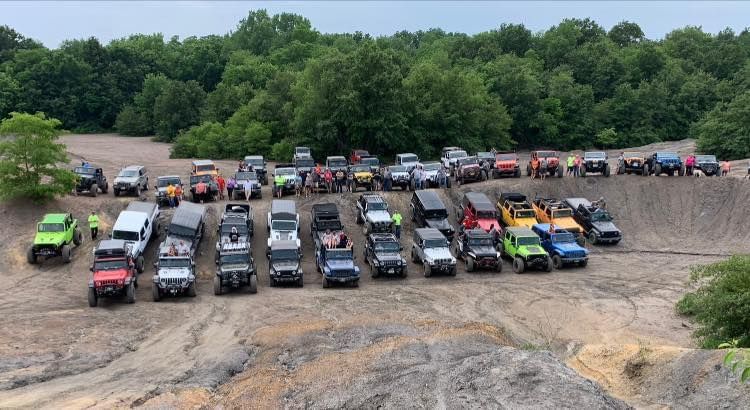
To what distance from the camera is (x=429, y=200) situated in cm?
3634

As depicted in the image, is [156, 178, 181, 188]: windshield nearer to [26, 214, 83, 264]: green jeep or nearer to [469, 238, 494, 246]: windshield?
[26, 214, 83, 264]: green jeep

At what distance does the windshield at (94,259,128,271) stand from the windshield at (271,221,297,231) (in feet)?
24.5

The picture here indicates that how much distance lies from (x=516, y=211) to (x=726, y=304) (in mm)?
18324

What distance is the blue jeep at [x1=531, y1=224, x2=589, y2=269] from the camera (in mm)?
A: 31969

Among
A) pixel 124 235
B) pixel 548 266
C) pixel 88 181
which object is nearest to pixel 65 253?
pixel 124 235

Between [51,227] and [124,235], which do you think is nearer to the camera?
[124,235]

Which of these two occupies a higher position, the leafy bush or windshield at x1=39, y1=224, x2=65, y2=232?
windshield at x1=39, y1=224, x2=65, y2=232

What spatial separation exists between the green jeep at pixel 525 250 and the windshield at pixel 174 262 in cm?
1399

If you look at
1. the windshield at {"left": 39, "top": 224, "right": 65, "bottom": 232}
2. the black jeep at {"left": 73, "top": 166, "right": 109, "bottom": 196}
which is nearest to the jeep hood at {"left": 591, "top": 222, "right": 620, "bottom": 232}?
the windshield at {"left": 39, "top": 224, "right": 65, "bottom": 232}

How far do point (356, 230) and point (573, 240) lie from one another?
10.5 meters

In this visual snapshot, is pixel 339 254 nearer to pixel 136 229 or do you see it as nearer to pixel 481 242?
pixel 481 242

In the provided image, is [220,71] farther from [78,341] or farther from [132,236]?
[78,341]

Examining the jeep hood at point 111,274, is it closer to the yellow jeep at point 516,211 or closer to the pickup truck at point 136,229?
the pickup truck at point 136,229

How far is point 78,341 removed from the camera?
71.1 feet
